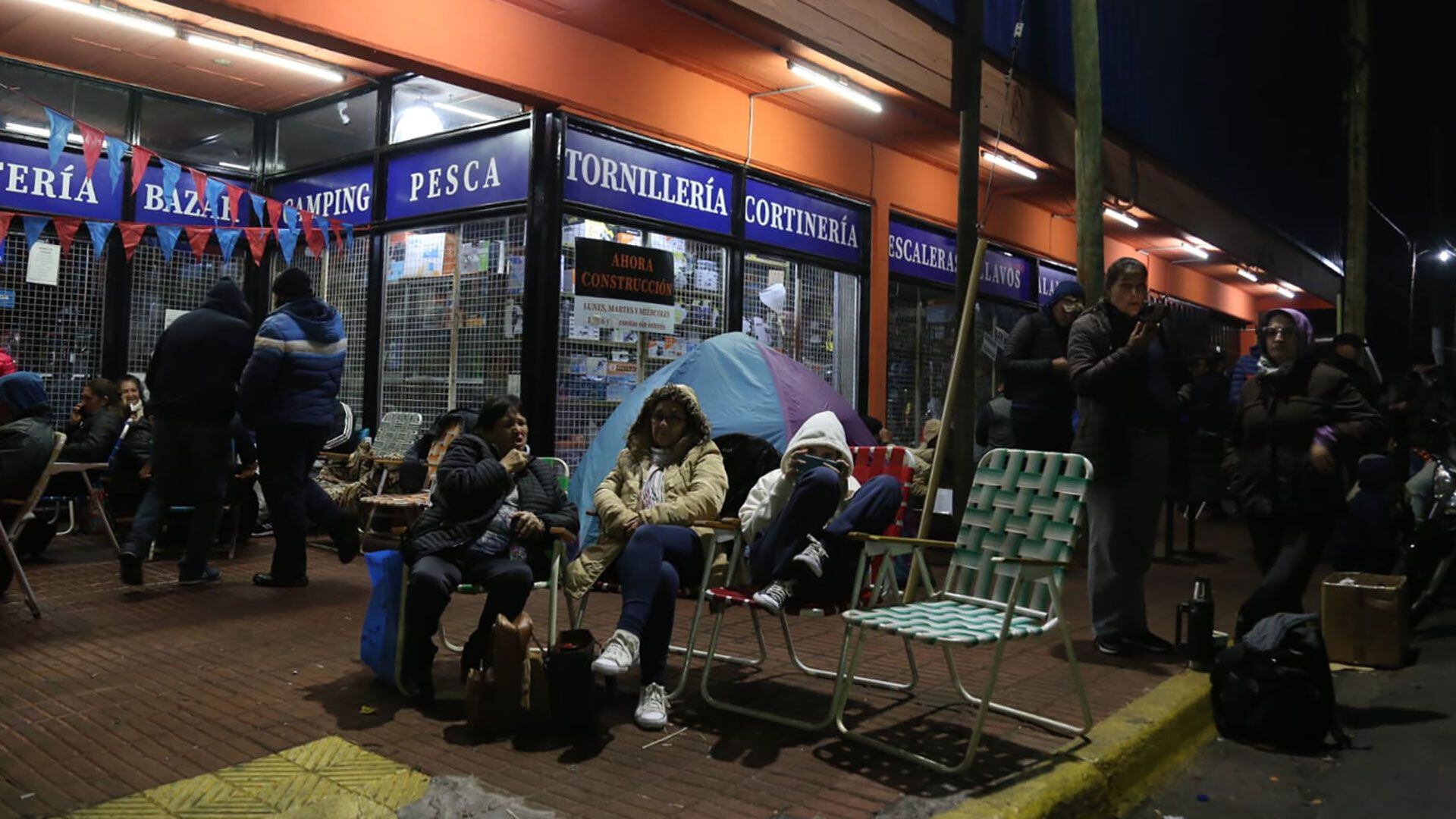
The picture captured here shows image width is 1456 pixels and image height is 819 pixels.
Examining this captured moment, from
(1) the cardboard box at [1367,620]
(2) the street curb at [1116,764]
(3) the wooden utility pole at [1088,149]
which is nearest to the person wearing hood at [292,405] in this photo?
(2) the street curb at [1116,764]

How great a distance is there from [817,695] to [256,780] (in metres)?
2.23

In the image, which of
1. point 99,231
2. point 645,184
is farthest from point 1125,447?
point 99,231

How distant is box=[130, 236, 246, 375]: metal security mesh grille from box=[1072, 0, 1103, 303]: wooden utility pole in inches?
333

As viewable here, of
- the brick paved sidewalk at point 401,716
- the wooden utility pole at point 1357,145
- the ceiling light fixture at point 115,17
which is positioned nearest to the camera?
the brick paved sidewalk at point 401,716

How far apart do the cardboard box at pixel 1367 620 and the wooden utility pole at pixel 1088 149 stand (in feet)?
10.1

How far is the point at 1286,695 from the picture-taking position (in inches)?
165

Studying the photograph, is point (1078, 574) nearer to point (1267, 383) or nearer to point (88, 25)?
point (1267, 383)

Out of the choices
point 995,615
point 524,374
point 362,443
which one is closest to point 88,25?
point 362,443

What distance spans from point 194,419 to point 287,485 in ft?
2.43

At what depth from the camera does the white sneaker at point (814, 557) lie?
4148 mm

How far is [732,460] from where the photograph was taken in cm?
508

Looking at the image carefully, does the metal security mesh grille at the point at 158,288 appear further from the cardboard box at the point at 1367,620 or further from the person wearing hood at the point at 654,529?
the cardboard box at the point at 1367,620

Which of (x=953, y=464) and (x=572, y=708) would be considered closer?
(x=572, y=708)

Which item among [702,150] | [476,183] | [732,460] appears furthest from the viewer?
[702,150]
